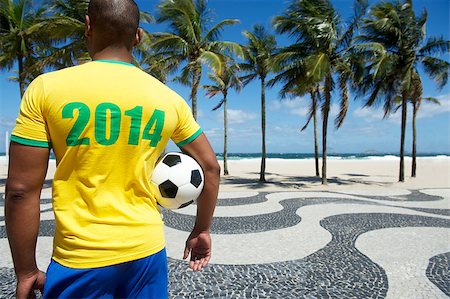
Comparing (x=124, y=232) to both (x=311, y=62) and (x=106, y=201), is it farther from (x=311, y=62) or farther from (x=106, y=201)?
(x=311, y=62)

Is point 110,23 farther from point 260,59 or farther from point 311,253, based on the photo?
point 260,59

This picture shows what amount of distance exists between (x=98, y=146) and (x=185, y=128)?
41 centimetres

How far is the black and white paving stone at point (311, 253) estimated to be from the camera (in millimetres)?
3656

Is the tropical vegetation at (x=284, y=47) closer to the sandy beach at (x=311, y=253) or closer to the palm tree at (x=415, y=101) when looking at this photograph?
the palm tree at (x=415, y=101)

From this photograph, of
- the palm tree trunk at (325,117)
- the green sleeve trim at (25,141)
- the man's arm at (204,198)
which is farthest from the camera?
the palm tree trunk at (325,117)

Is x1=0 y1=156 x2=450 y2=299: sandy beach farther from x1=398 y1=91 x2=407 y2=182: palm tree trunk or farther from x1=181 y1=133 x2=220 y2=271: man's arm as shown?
x1=398 y1=91 x2=407 y2=182: palm tree trunk

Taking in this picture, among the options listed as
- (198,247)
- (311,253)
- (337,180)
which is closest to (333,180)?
(337,180)

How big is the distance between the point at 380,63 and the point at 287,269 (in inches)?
574

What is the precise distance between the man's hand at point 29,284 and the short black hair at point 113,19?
40.8 inches

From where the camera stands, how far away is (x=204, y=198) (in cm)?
155

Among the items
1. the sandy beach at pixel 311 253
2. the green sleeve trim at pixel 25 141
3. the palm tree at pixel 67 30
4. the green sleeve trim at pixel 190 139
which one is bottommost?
the sandy beach at pixel 311 253

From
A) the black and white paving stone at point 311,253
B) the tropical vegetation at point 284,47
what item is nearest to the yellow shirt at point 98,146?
the black and white paving stone at point 311,253

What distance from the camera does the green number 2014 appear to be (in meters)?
1.11

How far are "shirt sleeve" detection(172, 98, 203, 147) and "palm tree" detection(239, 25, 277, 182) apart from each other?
1631 centimetres
